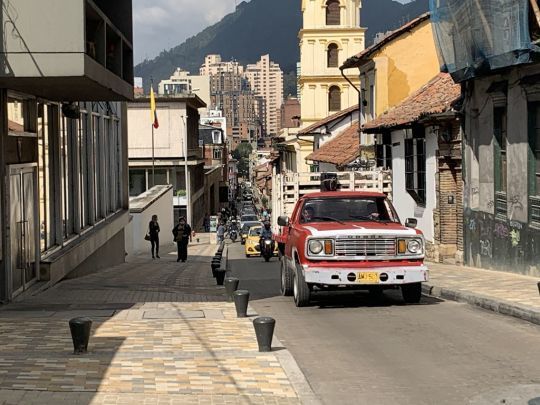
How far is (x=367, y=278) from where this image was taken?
14.2 meters

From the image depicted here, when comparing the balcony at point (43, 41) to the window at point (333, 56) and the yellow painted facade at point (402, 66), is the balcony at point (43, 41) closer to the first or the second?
the yellow painted facade at point (402, 66)

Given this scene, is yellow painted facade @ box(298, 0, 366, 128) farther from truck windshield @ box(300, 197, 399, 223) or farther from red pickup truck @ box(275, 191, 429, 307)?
red pickup truck @ box(275, 191, 429, 307)

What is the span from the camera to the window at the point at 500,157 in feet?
65.0

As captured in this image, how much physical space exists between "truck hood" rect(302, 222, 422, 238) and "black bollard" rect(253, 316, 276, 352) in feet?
14.9

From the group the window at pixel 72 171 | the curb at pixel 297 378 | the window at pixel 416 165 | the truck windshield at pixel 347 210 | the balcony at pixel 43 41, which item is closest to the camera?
the curb at pixel 297 378

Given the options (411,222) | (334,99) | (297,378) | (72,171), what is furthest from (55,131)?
(334,99)

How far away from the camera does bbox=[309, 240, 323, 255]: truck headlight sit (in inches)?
566

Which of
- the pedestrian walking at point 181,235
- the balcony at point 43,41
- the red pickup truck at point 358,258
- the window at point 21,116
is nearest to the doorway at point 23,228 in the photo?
the window at point 21,116

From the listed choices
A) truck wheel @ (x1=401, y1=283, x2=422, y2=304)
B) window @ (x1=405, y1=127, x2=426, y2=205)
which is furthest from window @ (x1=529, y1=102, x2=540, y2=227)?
window @ (x1=405, y1=127, x2=426, y2=205)

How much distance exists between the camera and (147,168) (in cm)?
7106

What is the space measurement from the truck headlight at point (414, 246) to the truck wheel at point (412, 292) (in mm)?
791

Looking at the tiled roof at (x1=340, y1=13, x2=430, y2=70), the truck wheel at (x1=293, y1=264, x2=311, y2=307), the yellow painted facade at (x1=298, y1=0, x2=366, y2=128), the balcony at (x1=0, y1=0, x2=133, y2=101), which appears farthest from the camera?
the yellow painted facade at (x1=298, y1=0, x2=366, y2=128)

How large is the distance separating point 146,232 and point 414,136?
15.6 metres

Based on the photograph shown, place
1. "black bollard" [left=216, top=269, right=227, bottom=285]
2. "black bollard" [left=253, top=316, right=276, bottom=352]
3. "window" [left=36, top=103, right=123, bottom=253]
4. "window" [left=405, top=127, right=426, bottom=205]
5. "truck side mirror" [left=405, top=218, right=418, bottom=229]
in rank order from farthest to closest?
"window" [left=405, top=127, right=426, bottom=205]
"black bollard" [left=216, top=269, right=227, bottom=285]
"window" [left=36, top=103, right=123, bottom=253]
"truck side mirror" [left=405, top=218, right=418, bottom=229]
"black bollard" [left=253, top=316, right=276, bottom=352]
